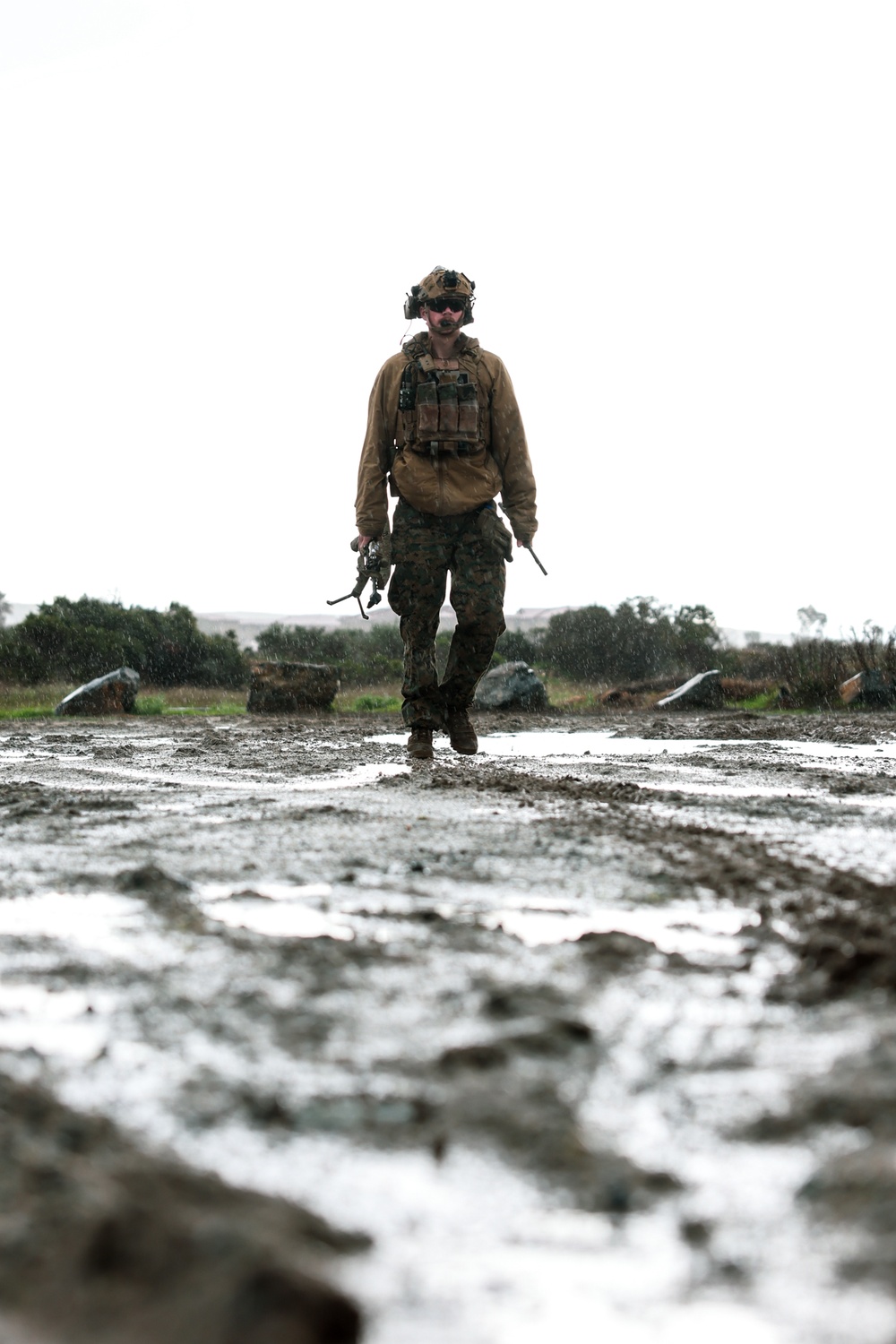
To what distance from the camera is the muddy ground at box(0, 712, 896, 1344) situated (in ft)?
2.31

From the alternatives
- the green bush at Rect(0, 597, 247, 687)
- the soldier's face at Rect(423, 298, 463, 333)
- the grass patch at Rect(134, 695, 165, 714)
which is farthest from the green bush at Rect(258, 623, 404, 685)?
the soldier's face at Rect(423, 298, 463, 333)

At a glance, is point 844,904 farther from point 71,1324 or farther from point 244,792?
point 244,792

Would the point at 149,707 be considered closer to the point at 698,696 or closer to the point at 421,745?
the point at 698,696

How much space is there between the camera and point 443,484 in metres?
5.08

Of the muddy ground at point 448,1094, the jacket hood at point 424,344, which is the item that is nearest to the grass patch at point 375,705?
the jacket hood at point 424,344

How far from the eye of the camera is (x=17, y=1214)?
31.3 inches

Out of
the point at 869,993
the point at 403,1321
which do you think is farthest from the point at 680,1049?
the point at 403,1321

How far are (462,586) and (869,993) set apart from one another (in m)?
3.98

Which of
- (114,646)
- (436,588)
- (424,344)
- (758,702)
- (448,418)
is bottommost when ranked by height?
(758,702)

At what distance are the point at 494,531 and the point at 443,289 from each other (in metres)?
1.16

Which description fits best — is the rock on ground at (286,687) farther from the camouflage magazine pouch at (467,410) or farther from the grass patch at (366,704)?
the camouflage magazine pouch at (467,410)

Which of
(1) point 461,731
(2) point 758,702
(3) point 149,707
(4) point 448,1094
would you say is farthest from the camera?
(3) point 149,707

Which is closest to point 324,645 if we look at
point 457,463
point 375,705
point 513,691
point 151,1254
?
point 375,705

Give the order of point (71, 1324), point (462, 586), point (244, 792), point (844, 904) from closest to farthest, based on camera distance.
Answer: point (71, 1324), point (844, 904), point (244, 792), point (462, 586)
